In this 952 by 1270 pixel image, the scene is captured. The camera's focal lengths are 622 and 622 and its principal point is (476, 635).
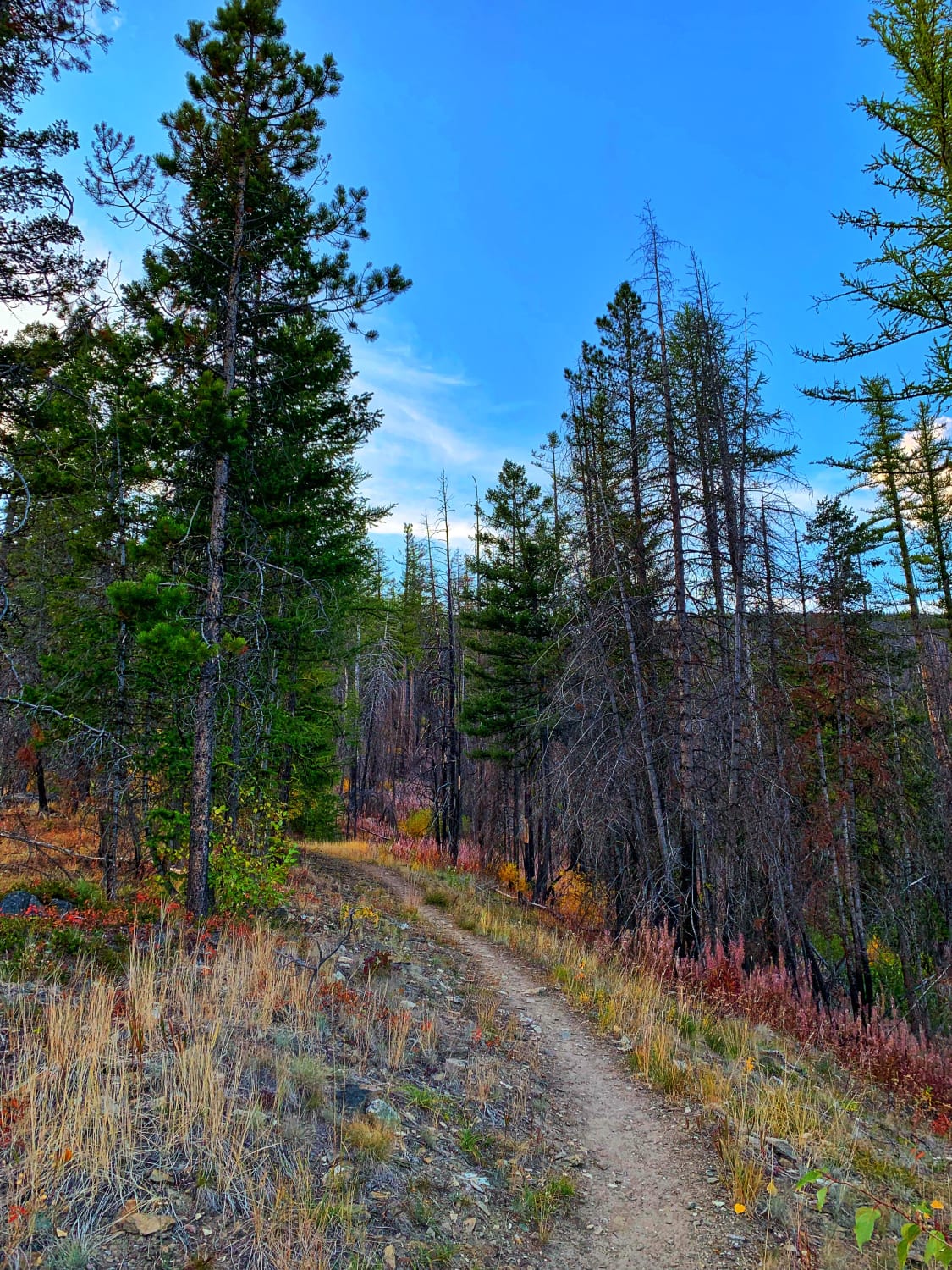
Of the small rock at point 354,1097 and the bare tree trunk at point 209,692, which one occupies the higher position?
the bare tree trunk at point 209,692

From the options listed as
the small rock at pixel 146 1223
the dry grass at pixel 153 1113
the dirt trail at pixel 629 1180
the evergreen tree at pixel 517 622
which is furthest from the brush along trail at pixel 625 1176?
the evergreen tree at pixel 517 622

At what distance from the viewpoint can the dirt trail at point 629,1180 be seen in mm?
3691

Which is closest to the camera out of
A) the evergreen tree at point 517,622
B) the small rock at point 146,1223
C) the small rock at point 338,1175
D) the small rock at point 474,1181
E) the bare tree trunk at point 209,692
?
the small rock at point 146,1223

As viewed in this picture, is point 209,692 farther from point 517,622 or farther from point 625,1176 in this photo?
point 517,622

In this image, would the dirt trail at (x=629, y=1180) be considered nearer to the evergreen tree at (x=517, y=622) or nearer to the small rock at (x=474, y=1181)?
the small rock at (x=474, y=1181)

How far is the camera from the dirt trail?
369 centimetres

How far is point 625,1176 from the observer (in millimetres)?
4488

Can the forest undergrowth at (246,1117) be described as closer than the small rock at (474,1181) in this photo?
Yes

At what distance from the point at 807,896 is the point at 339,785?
28848 millimetres

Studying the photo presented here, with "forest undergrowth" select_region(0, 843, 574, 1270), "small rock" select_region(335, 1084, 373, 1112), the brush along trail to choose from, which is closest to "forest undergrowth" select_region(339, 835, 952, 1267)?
the brush along trail

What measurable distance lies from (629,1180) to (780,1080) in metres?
2.60

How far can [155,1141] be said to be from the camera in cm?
338

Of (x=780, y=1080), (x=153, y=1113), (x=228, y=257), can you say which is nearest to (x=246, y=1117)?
(x=153, y=1113)

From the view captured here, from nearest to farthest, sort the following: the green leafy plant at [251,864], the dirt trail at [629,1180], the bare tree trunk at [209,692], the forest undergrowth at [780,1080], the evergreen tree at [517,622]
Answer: the dirt trail at [629,1180], the forest undergrowth at [780,1080], the bare tree trunk at [209,692], the green leafy plant at [251,864], the evergreen tree at [517,622]
